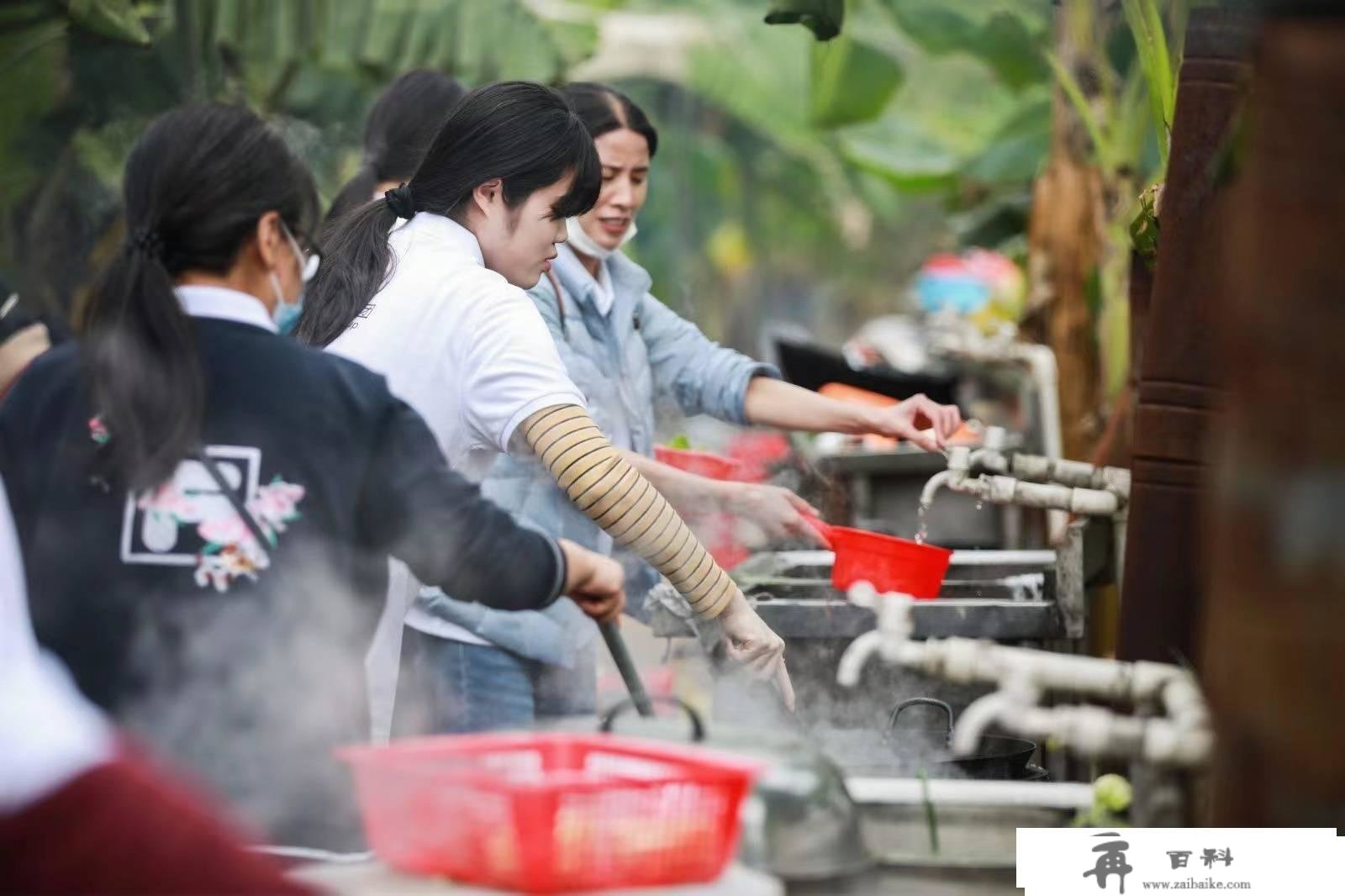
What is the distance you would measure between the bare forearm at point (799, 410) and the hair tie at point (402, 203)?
1.35 meters

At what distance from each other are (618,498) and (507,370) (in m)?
0.31

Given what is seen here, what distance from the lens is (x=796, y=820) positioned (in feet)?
8.52

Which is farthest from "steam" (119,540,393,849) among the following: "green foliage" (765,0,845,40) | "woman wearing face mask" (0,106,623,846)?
"green foliage" (765,0,845,40)

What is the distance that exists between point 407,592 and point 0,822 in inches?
61.8

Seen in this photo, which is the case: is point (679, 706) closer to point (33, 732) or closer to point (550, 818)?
point (550, 818)

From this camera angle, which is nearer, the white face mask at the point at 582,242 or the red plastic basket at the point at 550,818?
the red plastic basket at the point at 550,818

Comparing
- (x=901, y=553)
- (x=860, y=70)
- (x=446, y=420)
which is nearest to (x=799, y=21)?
(x=901, y=553)

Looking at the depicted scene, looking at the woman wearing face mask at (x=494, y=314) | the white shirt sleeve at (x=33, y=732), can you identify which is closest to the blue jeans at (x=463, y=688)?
the woman wearing face mask at (x=494, y=314)

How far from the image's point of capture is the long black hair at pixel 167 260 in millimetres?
2375

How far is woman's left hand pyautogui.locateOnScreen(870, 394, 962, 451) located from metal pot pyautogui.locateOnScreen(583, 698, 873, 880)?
5.67 feet

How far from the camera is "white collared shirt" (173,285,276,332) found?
2449mm

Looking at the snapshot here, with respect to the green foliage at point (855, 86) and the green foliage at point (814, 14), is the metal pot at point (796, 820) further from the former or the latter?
the green foliage at point (855, 86)

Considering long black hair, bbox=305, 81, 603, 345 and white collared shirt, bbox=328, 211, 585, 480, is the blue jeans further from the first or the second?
long black hair, bbox=305, 81, 603, 345

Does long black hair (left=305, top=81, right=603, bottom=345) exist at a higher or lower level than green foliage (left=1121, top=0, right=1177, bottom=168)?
lower
